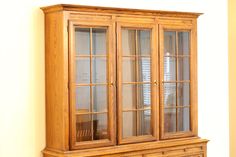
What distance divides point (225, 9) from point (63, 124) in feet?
8.55

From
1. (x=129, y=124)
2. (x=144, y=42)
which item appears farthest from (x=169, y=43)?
(x=129, y=124)

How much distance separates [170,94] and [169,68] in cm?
29

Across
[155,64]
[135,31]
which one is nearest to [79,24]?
[135,31]

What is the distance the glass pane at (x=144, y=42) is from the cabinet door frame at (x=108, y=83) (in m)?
0.32

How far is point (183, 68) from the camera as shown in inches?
186

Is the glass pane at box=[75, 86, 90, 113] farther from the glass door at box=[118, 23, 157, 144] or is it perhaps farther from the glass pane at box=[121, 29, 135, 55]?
the glass pane at box=[121, 29, 135, 55]

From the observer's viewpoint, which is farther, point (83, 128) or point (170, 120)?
point (170, 120)

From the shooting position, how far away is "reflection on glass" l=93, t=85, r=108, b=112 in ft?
13.9

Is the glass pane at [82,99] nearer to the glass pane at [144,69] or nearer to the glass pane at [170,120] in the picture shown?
the glass pane at [144,69]

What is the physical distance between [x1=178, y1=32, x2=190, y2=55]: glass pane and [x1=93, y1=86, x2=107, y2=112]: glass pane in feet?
3.30

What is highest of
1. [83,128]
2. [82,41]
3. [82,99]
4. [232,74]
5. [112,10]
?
[112,10]

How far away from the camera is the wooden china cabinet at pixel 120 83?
4082 millimetres

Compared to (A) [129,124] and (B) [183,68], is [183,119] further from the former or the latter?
(A) [129,124]

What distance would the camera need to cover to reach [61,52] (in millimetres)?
4051
